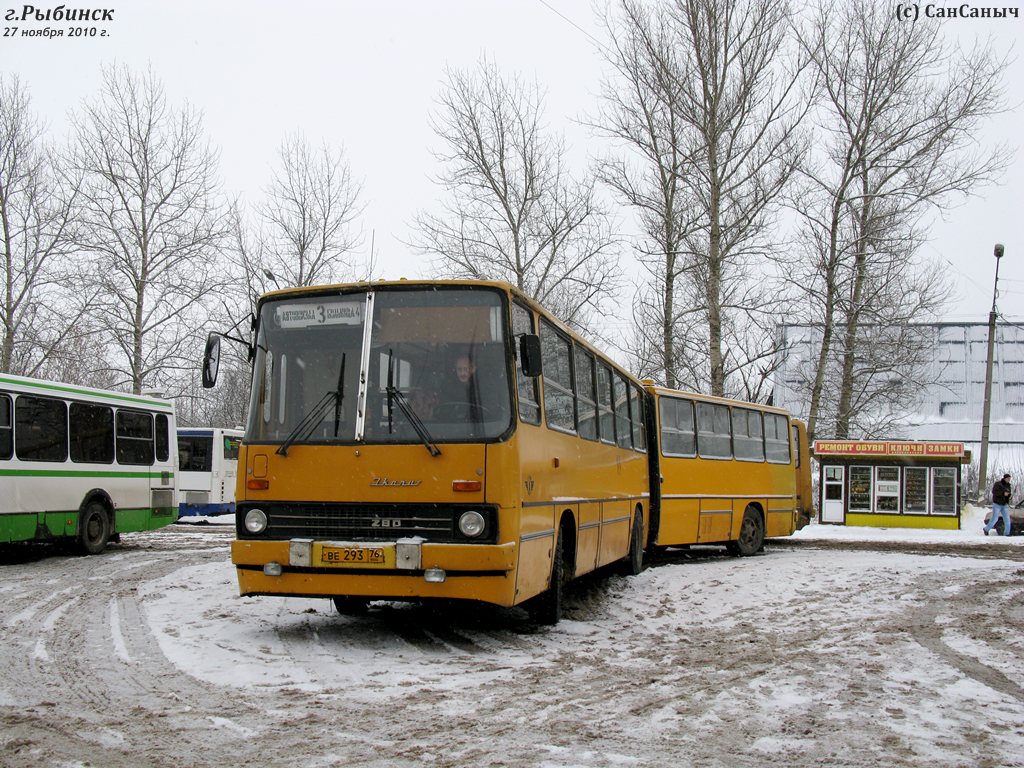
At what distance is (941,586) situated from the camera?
13484 mm

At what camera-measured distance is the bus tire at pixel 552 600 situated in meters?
9.52

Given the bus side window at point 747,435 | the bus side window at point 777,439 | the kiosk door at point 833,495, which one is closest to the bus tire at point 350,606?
the bus side window at point 747,435

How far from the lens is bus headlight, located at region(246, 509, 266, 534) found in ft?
27.1

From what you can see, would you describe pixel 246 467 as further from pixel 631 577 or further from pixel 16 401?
pixel 16 401

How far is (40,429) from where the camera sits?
15750 millimetres

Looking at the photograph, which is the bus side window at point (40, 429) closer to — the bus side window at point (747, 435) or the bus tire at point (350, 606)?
the bus tire at point (350, 606)

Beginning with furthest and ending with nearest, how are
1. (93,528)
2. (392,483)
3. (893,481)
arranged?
(893,481) → (93,528) → (392,483)

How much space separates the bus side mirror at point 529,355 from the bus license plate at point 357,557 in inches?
68.5

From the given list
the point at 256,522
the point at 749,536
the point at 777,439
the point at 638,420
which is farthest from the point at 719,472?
the point at 256,522

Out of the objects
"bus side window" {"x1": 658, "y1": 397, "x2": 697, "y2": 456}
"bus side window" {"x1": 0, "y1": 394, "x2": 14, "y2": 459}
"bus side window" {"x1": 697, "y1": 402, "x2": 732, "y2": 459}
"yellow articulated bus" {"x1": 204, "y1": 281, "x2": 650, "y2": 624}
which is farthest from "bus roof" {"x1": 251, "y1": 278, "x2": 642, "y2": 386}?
"bus side window" {"x1": 697, "y1": 402, "x2": 732, "y2": 459}

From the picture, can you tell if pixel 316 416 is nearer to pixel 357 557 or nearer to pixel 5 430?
pixel 357 557

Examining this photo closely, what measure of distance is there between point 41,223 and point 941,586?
100ft

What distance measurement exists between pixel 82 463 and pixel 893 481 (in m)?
21.7

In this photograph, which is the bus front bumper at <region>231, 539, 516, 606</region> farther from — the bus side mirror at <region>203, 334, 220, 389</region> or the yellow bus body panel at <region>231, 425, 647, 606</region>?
the bus side mirror at <region>203, 334, 220, 389</region>
